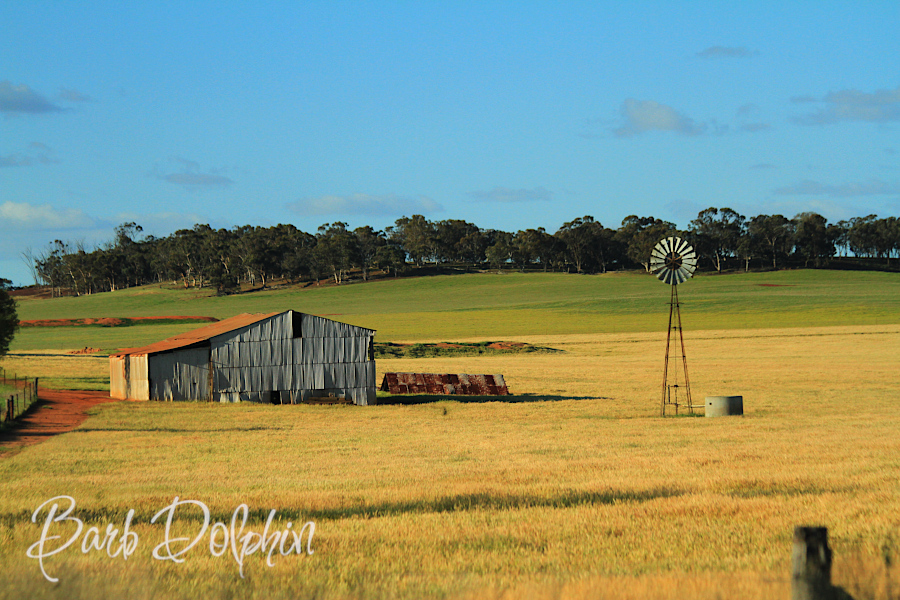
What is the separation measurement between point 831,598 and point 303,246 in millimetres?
178602

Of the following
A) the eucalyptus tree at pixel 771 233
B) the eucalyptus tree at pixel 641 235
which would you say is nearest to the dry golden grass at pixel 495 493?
the eucalyptus tree at pixel 641 235

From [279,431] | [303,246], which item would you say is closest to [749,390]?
[279,431]

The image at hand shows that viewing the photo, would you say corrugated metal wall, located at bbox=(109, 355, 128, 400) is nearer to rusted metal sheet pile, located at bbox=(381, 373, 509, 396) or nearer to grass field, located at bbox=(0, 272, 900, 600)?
grass field, located at bbox=(0, 272, 900, 600)

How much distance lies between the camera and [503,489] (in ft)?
46.3

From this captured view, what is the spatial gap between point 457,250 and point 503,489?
589 ft

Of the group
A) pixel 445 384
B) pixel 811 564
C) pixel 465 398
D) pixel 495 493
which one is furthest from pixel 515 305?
pixel 811 564

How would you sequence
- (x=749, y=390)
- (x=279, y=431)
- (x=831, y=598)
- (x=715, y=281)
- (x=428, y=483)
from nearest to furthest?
1. (x=831, y=598)
2. (x=428, y=483)
3. (x=279, y=431)
4. (x=749, y=390)
5. (x=715, y=281)

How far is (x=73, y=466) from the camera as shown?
1750 centimetres

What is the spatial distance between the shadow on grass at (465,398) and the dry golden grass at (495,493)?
15.3 feet

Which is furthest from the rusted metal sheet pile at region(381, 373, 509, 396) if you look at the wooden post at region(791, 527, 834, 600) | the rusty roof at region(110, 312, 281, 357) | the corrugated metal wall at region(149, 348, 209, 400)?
the wooden post at region(791, 527, 834, 600)

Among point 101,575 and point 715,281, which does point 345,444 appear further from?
point 715,281

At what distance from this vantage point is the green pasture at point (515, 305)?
280ft

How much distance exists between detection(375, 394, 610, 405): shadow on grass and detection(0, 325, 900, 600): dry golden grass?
4.67m

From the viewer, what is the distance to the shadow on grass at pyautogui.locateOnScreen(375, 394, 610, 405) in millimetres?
37797
